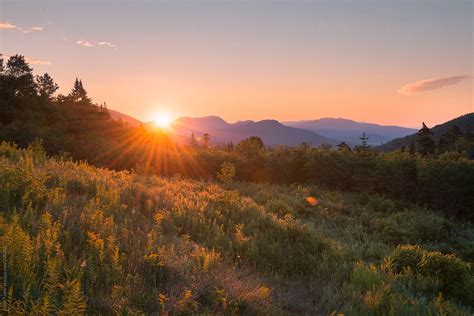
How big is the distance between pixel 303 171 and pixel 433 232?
11.7 meters

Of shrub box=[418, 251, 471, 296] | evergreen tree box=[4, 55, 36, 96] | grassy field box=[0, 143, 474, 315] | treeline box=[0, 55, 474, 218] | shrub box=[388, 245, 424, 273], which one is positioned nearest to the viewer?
grassy field box=[0, 143, 474, 315]

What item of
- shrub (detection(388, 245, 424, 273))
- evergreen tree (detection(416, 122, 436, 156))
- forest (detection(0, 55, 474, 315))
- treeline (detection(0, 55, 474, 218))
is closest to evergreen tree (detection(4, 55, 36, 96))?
treeline (detection(0, 55, 474, 218))

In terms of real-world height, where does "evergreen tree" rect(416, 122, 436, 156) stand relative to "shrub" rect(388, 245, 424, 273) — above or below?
above

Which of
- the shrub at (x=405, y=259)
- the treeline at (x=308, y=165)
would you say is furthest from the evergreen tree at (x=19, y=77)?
the shrub at (x=405, y=259)

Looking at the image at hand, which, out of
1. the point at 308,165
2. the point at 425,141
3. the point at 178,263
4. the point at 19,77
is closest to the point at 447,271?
the point at 178,263

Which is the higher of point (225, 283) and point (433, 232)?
point (225, 283)

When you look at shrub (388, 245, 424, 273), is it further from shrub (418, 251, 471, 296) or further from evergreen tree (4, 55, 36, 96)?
evergreen tree (4, 55, 36, 96)

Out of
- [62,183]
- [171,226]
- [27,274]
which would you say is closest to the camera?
[27,274]

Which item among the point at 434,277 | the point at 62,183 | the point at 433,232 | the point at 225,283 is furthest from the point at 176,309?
the point at 433,232

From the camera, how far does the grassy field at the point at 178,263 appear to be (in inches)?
139

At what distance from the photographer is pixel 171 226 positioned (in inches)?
258

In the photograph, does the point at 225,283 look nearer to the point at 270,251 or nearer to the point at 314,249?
the point at 270,251

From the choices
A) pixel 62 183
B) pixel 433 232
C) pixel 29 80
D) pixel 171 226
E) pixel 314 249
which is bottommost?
pixel 433 232

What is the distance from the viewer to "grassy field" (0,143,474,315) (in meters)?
3.54
